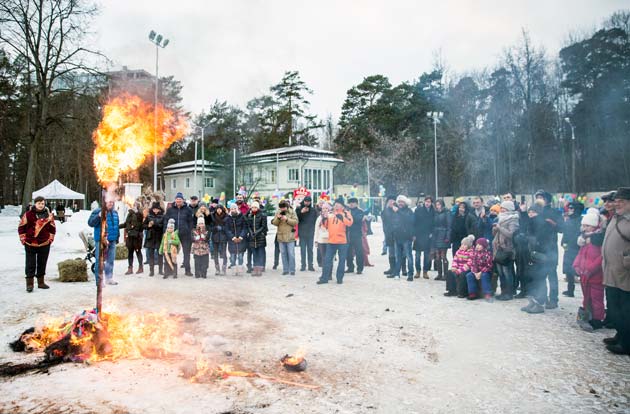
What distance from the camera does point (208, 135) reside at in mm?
53188

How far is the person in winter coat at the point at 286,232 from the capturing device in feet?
36.1

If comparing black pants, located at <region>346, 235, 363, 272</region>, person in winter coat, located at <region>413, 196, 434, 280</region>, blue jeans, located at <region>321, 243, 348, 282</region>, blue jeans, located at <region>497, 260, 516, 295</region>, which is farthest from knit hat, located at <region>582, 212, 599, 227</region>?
black pants, located at <region>346, 235, 363, 272</region>

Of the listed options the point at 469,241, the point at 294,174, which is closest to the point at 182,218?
the point at 469,241

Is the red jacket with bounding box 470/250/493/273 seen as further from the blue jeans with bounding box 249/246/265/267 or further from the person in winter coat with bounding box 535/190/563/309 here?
the blue jeans with bounding box 249/246/265/267

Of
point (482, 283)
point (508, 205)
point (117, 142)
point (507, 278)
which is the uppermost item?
point (117, 142)

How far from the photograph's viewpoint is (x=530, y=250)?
7812mm

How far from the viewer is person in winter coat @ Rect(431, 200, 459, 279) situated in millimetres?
10070

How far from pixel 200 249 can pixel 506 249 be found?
22.7 feet

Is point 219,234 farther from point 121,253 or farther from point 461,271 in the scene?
point 461,271

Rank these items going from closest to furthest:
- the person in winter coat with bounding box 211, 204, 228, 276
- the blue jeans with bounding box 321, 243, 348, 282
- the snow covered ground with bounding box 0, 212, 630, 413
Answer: the snow covered ground with bounding box 0, 212, 630, 413 < the blue jeans with bounding box 321, 243, 348, 282 < the person in winter coat with bounding box 211, 204, 228, 276

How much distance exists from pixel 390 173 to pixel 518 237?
43445mm

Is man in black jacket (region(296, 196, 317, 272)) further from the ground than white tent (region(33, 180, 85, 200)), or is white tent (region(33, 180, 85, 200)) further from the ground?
white tent (region(33, 180, 85, 200))

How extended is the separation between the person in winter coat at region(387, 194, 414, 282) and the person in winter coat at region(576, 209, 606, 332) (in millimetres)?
4125

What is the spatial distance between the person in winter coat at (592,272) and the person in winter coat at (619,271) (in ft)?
2.42
